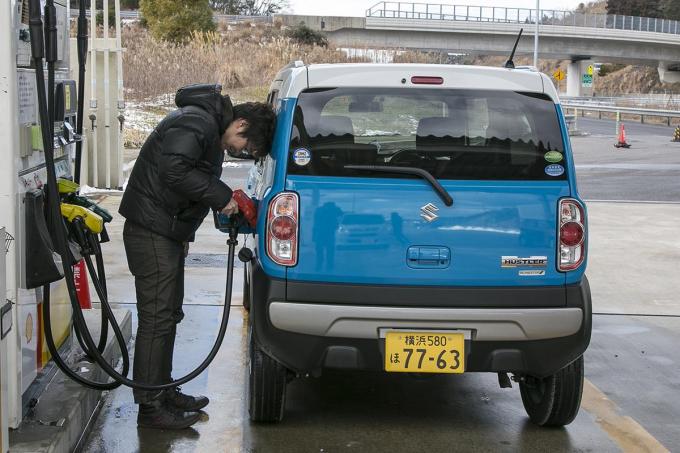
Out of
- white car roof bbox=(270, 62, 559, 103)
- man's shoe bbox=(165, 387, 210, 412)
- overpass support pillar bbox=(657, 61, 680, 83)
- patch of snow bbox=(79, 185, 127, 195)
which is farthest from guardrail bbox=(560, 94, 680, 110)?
man's shoe bbox=(165, 387, 210, 412)

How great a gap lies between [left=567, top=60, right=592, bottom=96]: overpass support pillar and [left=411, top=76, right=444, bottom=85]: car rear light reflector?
70312 mm

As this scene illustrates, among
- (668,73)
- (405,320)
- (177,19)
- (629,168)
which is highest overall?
(177,19)

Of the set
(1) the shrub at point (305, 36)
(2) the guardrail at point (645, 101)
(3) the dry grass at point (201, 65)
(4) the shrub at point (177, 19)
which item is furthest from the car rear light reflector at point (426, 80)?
(2) the guardrail at point (645, 101)

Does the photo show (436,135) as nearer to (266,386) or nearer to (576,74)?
(266,386)

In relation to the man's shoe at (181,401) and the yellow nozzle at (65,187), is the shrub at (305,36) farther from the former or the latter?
the yellow nozzle at (65,187)

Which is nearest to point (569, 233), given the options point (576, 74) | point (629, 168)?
point (629, 168)

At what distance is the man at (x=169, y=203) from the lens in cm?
468

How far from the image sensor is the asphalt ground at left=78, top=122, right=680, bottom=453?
483 cm

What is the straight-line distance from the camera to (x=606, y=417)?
5.31m

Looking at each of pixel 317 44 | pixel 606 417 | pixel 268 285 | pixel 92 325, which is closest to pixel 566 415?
pixel 606 417

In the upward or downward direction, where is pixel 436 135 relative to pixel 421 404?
upward

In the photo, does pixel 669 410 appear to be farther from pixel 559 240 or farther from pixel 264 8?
pixel 264 8

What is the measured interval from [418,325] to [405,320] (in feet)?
0.22

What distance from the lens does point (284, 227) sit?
4547 mm
